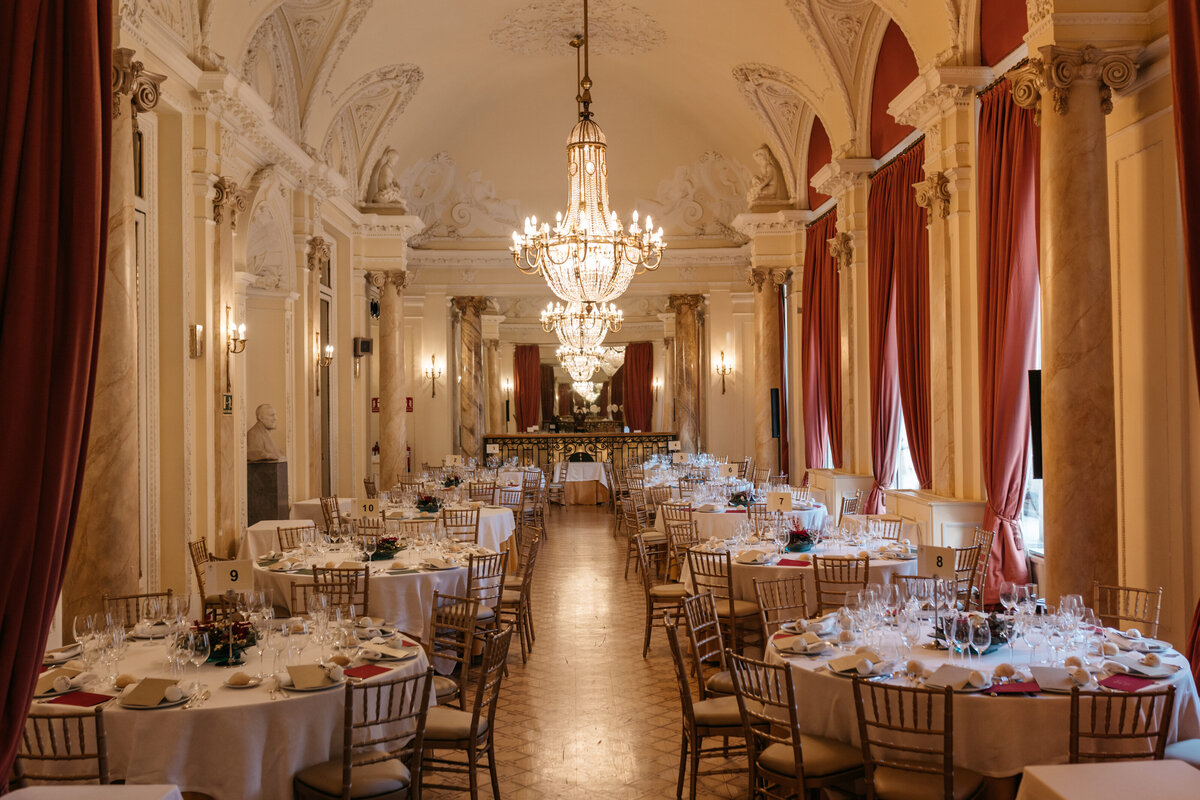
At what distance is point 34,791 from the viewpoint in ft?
8.57

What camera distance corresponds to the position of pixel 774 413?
53.9ft

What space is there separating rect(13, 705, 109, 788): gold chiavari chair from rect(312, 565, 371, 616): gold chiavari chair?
7.57 ft

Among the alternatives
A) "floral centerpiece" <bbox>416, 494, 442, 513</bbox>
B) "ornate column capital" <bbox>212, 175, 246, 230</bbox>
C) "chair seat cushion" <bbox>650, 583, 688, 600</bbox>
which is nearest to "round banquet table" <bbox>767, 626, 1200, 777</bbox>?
"chair seat cushion" <bbox>650, 583, 688, 600</bbox>

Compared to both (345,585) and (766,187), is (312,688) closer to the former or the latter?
(345,585)

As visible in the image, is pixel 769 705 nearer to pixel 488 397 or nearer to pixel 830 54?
pixel 830 54

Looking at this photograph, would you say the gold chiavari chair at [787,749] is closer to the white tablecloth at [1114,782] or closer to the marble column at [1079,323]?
the white tablecloth at [1114,782]

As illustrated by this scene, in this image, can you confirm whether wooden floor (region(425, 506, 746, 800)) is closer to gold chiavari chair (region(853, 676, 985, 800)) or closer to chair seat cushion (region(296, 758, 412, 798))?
chair seat cushion (region(296, 758, 412, 798))

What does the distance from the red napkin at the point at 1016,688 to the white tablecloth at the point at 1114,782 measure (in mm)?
1262

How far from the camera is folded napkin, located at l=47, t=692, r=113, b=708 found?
13.1 feet

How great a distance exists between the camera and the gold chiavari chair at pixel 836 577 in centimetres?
672

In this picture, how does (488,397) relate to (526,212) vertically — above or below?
below

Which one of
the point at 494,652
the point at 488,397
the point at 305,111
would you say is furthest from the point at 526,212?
the point at 494,652

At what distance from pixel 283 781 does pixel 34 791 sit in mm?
1457

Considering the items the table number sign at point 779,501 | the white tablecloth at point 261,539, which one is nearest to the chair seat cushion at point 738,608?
the table number sign at point 779,501
